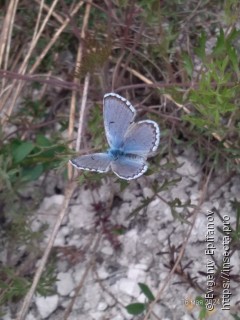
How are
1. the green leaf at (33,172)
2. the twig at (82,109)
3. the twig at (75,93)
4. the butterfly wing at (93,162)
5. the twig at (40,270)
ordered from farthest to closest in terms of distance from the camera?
1. the green leaf at (33,172)
2. the twig at (75,93)
3. the twig at (82,109)
4. the twig at (40,270)
5. the butterfly wing at (93,162)

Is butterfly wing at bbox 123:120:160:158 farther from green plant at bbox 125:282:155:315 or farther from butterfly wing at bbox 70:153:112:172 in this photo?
green plant at bbox 125:282:155:315

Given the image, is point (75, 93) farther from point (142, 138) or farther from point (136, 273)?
point (136, 273)

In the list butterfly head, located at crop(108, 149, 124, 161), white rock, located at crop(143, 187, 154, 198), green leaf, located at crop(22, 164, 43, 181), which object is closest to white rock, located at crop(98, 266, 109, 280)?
white rock, located at crop(143, 187, 154, 198)

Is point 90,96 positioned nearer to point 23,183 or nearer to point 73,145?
point 73,145

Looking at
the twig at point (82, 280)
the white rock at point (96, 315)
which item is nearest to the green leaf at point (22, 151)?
the twig at point (82, 280)

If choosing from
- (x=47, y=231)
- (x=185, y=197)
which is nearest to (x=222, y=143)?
(x=185, y=197)

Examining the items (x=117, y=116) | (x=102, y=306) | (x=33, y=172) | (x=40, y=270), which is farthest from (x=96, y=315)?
(x=117, y=116)

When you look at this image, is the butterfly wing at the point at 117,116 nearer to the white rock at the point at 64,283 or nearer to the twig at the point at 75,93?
the twig at the point at 75,93
